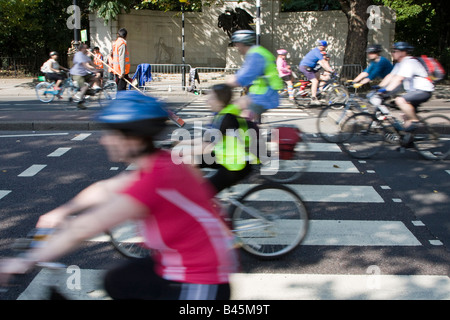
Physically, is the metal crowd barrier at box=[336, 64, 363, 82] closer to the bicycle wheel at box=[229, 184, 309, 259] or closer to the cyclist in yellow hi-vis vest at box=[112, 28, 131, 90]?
the cyclist in yellow hi-vis vest at box=[112, 28, 131, 90]

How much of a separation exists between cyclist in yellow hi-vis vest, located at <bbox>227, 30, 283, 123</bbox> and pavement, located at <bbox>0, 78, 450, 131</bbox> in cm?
199

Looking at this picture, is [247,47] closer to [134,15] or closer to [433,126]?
[433,126]

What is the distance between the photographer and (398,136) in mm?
8250

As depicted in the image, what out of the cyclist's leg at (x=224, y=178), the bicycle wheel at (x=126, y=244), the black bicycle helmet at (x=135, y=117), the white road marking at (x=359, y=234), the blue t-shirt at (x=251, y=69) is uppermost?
the blue t-shirt at (x=251, y=69)

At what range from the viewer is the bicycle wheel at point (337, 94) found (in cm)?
1392

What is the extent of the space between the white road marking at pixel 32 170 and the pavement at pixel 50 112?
Result: 128 cm

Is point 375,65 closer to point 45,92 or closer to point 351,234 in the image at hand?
point 351,234

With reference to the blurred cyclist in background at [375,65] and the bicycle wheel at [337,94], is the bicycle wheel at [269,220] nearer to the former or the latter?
the blurred cyclist in background at [375,65]

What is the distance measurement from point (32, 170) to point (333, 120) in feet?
17.3

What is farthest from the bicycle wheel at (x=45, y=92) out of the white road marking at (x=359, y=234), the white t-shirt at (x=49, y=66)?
the white road marking at (x=359, y=234)

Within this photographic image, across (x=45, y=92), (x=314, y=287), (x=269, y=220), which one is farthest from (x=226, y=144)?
(x=45, y=92)

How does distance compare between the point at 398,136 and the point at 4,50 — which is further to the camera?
the point at 4,50

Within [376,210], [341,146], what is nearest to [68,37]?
[341,146]
